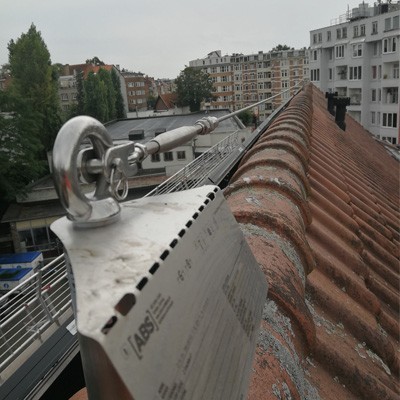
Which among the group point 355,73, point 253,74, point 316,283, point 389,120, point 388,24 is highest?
point 388,24

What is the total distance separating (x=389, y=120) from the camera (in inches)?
1102

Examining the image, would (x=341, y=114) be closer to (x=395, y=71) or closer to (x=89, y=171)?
(x=89, y=171)

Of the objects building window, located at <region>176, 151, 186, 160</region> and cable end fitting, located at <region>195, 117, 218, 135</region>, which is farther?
building window, located at <region>176, 151, 186, 160</region>

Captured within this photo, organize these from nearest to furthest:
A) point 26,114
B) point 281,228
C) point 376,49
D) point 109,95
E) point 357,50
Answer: point 281,228 → point 26,114 → point 376,49 → point 357,50 → point 109,95

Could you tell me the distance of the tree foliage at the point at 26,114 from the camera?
2203 cm

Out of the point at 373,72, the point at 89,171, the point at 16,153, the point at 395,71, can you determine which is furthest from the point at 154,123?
the point at 89,171

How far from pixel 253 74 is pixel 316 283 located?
199ft

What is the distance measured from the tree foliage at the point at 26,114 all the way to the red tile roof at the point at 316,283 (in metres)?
20.6

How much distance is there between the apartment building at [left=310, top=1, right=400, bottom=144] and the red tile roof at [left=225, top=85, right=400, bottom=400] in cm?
2592

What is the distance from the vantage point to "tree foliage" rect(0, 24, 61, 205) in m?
22.0

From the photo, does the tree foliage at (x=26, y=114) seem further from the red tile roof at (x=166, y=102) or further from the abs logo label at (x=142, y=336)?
the abs logo label at (x=142, y=336)

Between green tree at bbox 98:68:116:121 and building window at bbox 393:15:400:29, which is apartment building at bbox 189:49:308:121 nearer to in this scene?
green tree at bbox 98:68:116:121

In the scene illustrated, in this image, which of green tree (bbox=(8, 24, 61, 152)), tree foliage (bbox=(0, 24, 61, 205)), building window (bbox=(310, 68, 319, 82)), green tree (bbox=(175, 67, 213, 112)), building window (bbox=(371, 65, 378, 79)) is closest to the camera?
tree foliage (bbox=(0, 24, 61, 205))

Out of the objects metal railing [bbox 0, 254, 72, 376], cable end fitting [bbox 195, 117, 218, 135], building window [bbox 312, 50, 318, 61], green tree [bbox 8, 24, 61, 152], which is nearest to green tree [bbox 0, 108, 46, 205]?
green tree [bbox 8, 24, 61, 152]
